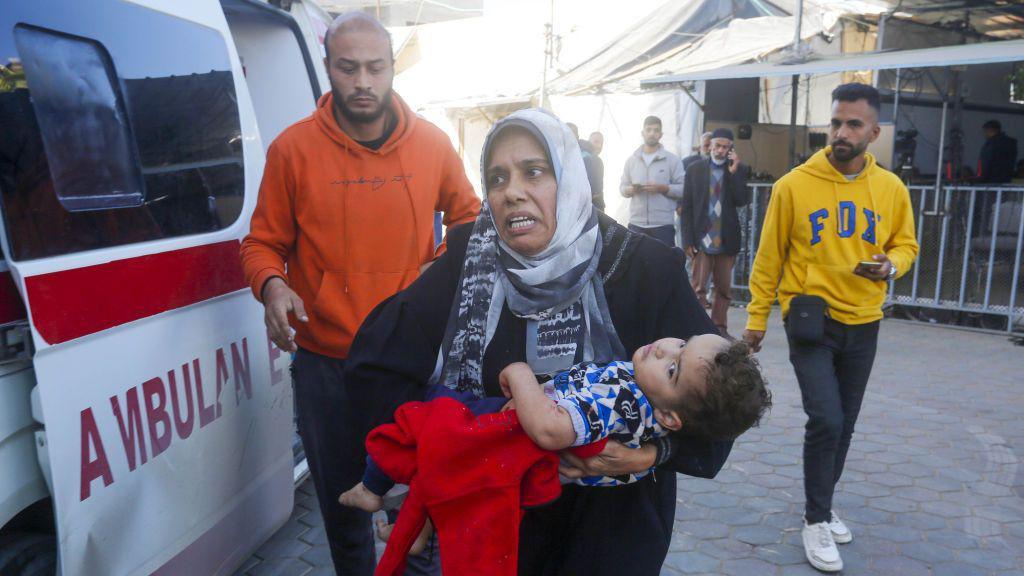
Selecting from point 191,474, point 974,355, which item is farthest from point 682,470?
point 974,355

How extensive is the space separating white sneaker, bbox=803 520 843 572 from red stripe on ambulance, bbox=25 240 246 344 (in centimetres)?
281

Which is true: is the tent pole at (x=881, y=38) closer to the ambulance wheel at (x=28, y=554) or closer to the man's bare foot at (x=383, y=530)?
the man's bare foot at (x=383, y=530)

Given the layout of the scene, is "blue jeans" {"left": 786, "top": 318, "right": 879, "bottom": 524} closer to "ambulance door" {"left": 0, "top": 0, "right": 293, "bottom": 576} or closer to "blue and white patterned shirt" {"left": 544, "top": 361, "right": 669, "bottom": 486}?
"blue and white patterned shirt" {"left": 544, "top": 361, "right": 669, "bottom": 486}

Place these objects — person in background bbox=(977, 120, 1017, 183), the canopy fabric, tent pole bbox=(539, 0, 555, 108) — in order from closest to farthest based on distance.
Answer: the canopy fabric, person in background bbox=(977, 120, 1017, 183), tent pole bbox=(539, 0, 555, 108)

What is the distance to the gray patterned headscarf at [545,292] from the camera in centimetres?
205

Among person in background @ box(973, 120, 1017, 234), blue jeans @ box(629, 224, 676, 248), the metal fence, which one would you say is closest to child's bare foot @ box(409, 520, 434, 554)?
blue jeans @ box(629, 224, 676, 248)

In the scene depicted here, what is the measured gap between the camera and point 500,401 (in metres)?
1.99

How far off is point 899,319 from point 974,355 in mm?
1779

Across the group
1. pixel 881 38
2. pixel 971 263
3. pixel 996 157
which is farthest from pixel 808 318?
pixel 996 157

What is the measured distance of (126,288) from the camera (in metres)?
2.34

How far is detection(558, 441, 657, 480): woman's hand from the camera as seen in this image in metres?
1.89

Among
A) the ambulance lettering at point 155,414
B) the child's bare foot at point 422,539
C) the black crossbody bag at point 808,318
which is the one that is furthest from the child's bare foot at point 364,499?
the black crossbody bag at point 808,318

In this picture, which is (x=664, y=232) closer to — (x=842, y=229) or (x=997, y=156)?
(x=842, y=229)

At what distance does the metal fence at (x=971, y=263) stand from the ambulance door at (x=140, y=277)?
317 inches
